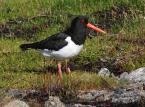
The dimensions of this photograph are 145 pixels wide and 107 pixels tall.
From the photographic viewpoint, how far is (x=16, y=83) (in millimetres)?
12555

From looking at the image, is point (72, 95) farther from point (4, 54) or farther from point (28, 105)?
point (4, 54)

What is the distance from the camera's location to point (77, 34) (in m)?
13.1

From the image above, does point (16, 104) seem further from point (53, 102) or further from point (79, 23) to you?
point (79, 23)

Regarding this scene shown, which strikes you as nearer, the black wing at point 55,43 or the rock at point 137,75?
the rock at point 137,75

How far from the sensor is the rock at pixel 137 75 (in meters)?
12.3

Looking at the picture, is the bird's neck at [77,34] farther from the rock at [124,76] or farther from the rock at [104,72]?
the rock at [124,76]

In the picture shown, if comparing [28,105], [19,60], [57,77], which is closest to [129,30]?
[19,60]

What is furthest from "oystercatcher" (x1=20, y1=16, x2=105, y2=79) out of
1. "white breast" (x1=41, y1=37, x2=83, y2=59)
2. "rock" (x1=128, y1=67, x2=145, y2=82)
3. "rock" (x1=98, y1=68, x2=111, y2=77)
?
"rock" (x1=128, y1=67, x2=145, y2=82)

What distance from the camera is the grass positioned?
12.6 metres

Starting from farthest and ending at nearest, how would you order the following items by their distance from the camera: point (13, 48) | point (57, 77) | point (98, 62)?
point (13, 48) < point (98, 62) < point (57, 77)

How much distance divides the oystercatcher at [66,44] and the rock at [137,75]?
1.21 m

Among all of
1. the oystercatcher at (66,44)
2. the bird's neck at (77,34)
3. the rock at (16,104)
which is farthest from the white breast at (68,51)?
the rock at (16,104)

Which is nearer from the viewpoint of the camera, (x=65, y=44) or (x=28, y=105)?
(x=28, y=105)

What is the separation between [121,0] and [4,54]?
528 cm
